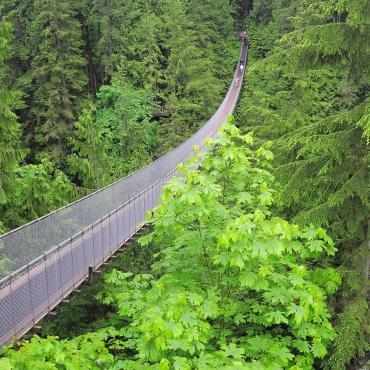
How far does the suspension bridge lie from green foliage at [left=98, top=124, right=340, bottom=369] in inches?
44.1

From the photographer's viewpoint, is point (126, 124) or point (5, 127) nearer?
point (5, 127)

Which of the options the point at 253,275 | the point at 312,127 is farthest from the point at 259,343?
the point at 312,127

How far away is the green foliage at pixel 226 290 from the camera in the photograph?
4543 millimetres

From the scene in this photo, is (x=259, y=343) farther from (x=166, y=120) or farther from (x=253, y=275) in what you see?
(x=166, y=120)

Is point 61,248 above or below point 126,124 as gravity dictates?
below

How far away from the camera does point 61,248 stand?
26.2ft

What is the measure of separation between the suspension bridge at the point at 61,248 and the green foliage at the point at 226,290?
1.12 metres

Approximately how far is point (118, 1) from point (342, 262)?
99.6 feet

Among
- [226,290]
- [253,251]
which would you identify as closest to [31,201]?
[226,290]

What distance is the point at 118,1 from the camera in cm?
3288

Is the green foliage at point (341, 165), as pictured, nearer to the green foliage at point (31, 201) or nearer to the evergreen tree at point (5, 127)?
the evergreen tree at point (5, 127)

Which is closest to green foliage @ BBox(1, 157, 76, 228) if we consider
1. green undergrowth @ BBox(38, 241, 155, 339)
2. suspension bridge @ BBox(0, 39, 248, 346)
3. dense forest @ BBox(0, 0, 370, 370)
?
dense forest @ BBox(0, 0, 370, 370)

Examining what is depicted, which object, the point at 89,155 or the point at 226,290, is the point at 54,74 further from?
the point at 226,290

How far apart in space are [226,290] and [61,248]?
3.39 metres
